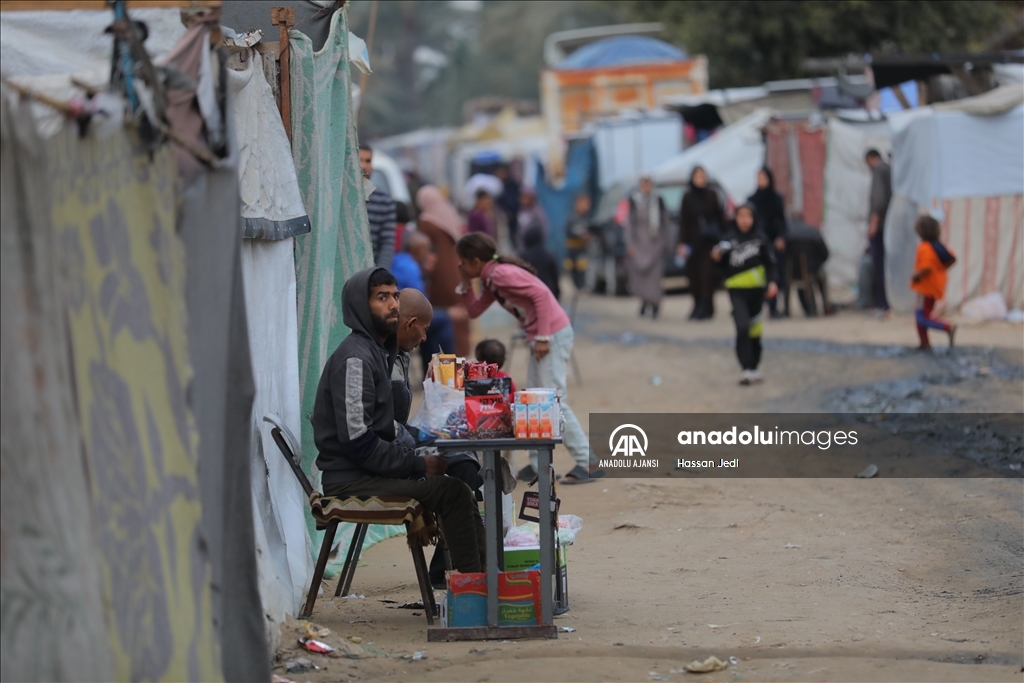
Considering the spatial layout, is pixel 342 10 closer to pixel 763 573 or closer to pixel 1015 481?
pixel 763 573

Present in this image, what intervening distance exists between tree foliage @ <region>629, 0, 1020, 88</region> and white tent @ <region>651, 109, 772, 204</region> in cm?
245

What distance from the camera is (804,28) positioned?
2498cm

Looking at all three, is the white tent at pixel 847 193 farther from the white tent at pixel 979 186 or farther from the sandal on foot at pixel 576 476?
the sandal on foot at pixel 576 476

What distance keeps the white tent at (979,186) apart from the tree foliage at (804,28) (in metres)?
7.29

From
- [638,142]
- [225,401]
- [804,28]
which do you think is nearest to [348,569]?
[225,401]

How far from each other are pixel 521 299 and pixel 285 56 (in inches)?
99.5

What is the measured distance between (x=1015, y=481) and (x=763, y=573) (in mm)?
2652

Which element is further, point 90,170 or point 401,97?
point 401,97

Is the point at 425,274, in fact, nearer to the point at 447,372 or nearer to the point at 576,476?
the point at 576,476

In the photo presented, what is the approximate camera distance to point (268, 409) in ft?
20.0

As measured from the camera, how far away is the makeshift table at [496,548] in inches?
218

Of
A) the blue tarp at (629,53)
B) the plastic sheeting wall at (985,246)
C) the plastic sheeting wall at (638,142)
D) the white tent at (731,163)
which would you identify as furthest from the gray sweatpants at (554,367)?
the blue tarp at (629,53)

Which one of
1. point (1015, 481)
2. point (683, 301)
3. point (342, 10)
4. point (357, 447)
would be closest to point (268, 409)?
point (357, 447)

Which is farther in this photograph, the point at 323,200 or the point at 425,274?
the point at 425,274
